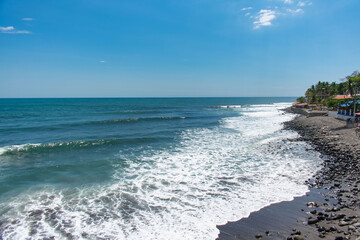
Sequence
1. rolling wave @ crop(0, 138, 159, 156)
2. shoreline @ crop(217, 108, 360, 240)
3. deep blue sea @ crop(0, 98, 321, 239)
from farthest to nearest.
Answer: rolling wave @ crop(0, 138, 159, 156), deep blue sea @ crop(0, 98, 321, 239), shoreline @ crop(217, 108, 360, 240)

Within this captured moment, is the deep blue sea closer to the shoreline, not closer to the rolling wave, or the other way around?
the rolling wave

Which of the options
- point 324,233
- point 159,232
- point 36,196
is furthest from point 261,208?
point 36,196

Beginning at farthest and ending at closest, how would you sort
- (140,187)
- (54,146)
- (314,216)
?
(54,146) → (140,187) → (314,216)

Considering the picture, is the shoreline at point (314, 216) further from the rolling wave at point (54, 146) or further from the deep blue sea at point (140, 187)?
the rolling wave at point (54, 146)

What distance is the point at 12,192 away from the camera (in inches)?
378

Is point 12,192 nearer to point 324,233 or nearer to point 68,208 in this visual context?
point 68,208

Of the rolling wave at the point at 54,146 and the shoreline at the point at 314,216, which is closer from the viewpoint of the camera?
the shoreline at the point at 314,216

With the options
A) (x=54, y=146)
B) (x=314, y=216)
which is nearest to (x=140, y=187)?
(x=314, y=216)

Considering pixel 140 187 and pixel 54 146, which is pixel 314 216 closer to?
pixel 140 187

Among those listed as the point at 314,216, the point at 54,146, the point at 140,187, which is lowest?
the point at 140,187

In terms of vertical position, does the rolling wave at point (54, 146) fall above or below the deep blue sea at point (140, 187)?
above

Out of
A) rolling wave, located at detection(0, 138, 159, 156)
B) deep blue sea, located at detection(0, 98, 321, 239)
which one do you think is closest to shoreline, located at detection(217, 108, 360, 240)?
deep blue sea, located at detection(0, 98, 321, 239)

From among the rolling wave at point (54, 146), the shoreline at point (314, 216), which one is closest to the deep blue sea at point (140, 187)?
the rolling wave at point (54, 146)

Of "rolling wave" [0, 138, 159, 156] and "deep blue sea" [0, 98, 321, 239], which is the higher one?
"rolling wave" [0, 138, 159, 156]
